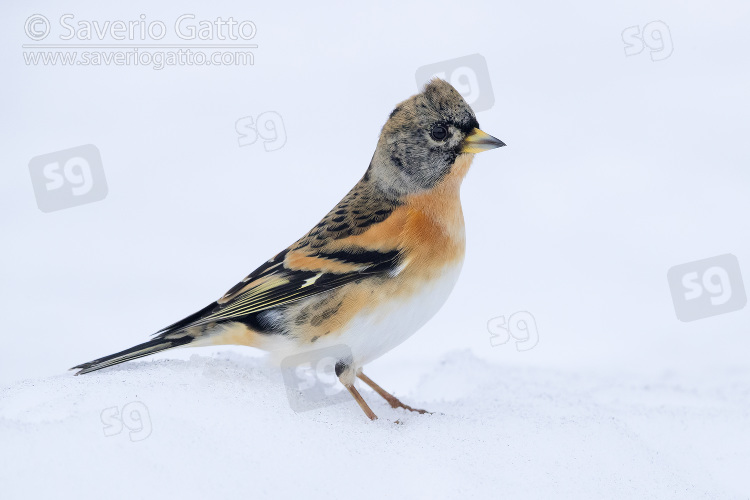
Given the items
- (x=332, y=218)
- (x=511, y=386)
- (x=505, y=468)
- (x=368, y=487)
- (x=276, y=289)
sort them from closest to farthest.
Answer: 1. (x=368, y=487)
2. (x=505, y=468)
3. (x=276, y=289)
4. (x=332, y=218)
5. (x=511, y=386)

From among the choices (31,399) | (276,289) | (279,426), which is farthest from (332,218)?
(31,399)

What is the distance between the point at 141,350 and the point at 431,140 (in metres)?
1.59

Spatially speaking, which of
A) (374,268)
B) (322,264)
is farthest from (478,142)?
(322,264)

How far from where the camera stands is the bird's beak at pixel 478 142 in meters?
3.47

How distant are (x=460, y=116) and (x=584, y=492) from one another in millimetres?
1691

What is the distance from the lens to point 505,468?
3139 mm

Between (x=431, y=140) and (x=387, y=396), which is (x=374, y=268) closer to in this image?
(x=431, y=140)

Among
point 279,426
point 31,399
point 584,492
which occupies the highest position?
point 31,399

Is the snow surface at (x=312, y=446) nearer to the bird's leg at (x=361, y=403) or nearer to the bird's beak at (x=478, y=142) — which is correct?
the bird's leg at (x=361, y=403)

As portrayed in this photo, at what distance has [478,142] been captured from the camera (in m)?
3.50

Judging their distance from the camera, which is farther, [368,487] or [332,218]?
[332,218]

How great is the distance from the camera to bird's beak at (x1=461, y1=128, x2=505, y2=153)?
347 cm

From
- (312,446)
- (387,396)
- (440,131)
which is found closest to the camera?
(312,446)

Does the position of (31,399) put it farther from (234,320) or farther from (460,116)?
(460,116)
